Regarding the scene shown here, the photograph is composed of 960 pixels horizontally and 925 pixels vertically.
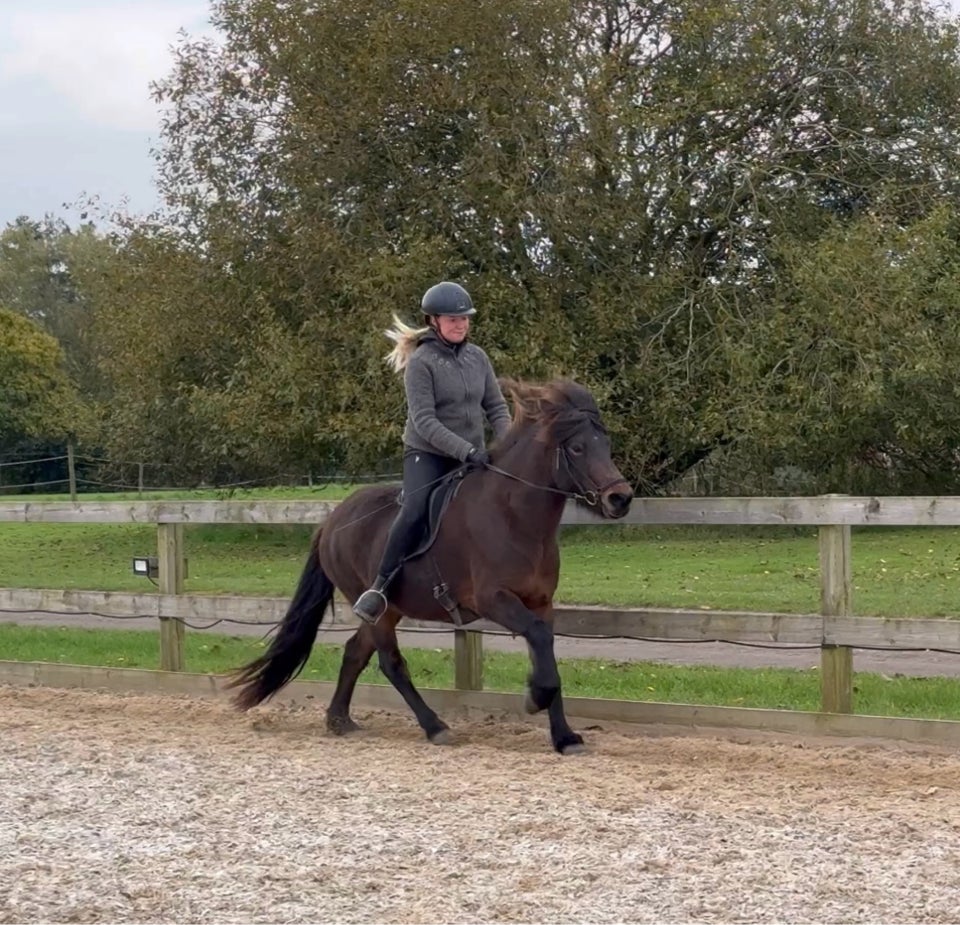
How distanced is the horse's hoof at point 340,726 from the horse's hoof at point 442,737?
2.07 ft

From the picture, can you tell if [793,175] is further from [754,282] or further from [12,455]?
[12,455]

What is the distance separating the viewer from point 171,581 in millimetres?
9516

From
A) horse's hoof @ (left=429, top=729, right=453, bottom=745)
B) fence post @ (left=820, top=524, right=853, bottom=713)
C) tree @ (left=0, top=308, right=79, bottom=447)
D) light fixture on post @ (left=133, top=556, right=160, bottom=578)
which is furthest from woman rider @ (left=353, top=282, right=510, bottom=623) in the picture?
tree @ (left=0, top=308, right=79, bottom=447)

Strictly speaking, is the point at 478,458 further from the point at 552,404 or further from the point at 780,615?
the point at 780,615

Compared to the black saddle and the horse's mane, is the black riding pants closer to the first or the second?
the black saddle

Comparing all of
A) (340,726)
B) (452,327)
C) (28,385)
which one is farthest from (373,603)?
(28,385)

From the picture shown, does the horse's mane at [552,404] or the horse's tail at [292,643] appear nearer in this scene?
the horse's mane at [552,404]

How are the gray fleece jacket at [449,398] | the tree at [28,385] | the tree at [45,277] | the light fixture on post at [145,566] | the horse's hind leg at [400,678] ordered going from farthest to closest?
the tree at [45,277] < the tree at [28,385] < the light fixture on post at [145,566] < the horse's hind leg at [400,678] < the gray fleece jacket at [449,398]

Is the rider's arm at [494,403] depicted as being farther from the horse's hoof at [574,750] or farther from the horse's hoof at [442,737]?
the horse's hoof at [574,750]

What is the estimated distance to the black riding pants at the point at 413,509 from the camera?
24.5ft

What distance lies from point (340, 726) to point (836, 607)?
2.90 meters

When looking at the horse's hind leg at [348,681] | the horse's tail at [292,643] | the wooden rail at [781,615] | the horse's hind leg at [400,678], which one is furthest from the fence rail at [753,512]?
the horse's hind leg at [400,678]

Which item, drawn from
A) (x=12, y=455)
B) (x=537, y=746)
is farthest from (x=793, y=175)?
(x=12, y=455)

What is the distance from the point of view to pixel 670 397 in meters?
20.0
